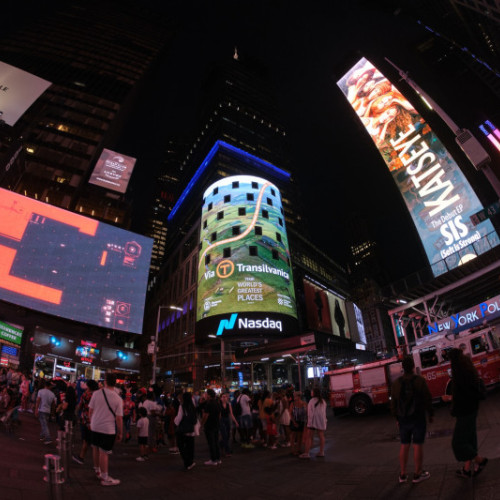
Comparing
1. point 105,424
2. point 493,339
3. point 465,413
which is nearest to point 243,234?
point 493,339

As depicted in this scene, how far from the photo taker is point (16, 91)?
2166cm

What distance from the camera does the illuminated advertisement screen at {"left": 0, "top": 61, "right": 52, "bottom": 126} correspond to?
70.2 feet

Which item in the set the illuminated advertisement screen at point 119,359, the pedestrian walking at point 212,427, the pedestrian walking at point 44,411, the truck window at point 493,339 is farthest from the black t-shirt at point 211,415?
the illuminated advertisement screen at point 119,359

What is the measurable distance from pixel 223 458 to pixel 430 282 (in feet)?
60.6

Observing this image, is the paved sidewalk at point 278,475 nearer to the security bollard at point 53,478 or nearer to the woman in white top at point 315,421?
the woman in white top at point 315,421

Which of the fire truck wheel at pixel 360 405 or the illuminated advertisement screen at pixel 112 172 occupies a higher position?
the illuminated advertisement screen at pixel 112 172

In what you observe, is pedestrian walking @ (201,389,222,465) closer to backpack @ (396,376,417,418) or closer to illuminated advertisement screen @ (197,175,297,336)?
backpack @ (396,376,417,418)

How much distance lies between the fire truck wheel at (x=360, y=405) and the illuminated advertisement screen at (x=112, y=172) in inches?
1512

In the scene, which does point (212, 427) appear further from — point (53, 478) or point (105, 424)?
point (53, 478)

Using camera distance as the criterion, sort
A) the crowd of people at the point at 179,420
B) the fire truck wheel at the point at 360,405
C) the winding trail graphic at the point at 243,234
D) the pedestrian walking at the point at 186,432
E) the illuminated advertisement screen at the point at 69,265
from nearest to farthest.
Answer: the crowd of people at the point at 179,420 → the pedestrian walking at the point at 186,432 → the fire truck wheel at the point at 360,405 → the illuminated advertisement screen at the point at 69,265 → the winding trail graphic at the point at 243,234

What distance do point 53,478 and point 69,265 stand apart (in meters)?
34.9

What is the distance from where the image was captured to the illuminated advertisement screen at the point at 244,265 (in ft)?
113

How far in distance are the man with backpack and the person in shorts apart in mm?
4925

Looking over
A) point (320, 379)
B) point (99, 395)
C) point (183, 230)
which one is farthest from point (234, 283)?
point (183, 230)
